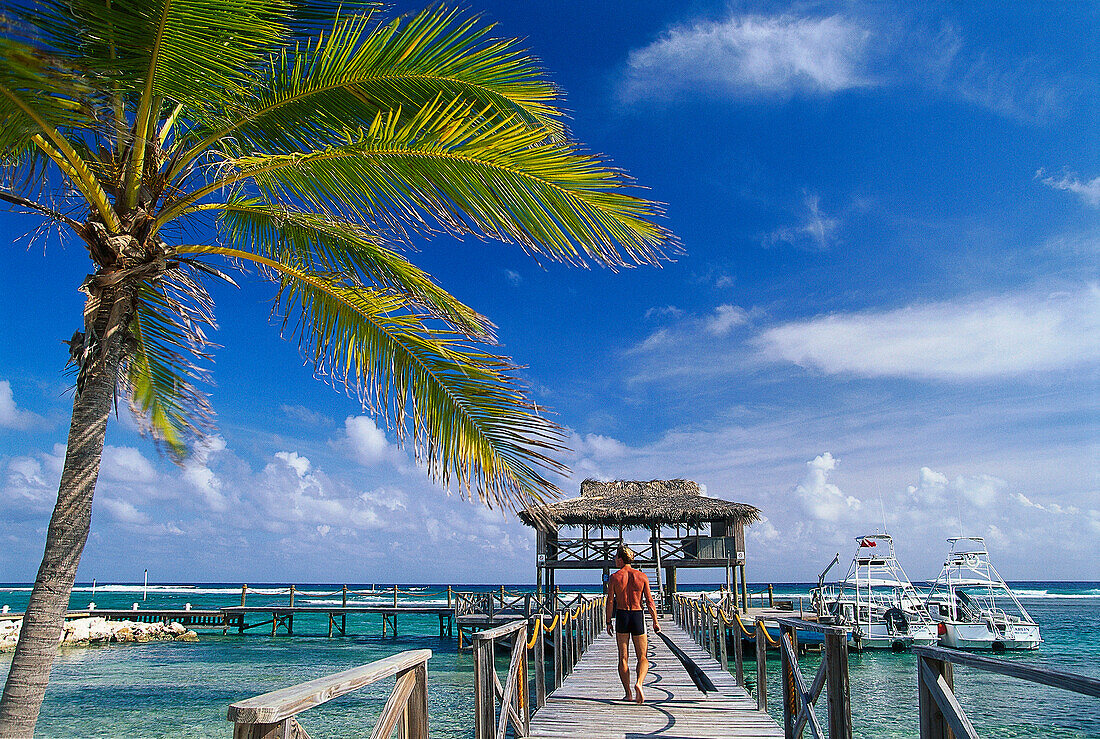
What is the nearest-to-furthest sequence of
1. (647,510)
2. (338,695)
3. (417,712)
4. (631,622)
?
(338,695), (417,712), (631,622), (647,510)

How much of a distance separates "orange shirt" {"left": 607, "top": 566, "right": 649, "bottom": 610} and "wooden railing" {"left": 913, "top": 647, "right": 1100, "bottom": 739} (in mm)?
3624

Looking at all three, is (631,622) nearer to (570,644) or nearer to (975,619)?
(570,644)

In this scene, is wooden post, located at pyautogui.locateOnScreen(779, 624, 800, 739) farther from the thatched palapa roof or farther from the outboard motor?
the outboard motor

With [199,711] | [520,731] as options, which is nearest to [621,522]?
[199,711]

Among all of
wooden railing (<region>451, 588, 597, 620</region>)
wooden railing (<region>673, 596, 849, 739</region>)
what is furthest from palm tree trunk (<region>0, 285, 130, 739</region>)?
wooden railing (<region>451, 588, 597, 620</region>)

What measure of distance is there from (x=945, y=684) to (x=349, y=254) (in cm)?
418

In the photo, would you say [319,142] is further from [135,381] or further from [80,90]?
[135,381]

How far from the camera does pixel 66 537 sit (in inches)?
147

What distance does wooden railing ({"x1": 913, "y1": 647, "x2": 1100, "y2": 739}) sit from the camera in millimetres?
3088

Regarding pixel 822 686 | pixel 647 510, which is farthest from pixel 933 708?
pixel 647 510

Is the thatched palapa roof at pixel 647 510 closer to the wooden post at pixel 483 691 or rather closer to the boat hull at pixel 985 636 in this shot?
the boat hull at pixel 985 636

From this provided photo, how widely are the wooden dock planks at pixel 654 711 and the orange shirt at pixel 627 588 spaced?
103cm

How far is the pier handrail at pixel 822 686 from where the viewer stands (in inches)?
200

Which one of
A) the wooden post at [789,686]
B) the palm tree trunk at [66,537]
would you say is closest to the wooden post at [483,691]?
the wooden post at [789,686]
